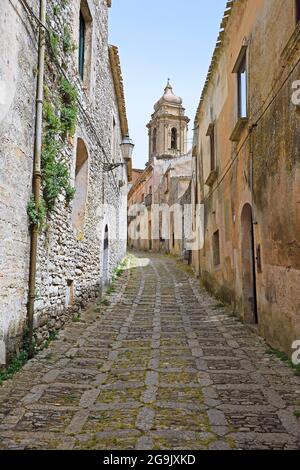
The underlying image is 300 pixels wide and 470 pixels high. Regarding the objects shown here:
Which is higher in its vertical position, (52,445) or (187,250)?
(187,250)

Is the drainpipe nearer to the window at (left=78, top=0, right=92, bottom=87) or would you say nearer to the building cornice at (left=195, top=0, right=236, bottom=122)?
the window at (left=78, top=0, right=92, bottom=87)

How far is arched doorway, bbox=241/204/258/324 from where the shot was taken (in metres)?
6.70

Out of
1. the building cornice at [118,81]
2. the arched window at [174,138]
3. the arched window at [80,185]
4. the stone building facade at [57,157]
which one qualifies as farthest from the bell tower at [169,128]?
the arched window at [80,185]

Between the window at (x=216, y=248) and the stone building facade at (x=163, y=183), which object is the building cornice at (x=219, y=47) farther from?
the stone building facade at (x=163, y=183)

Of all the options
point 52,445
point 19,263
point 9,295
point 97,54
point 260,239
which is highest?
point 97,54

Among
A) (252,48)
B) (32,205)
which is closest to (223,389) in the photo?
(32,205)

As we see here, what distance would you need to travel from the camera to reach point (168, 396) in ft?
11.5

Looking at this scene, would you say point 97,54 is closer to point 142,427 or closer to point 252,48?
point 252,48

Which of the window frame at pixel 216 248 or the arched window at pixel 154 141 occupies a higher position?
the arched window at pixel 154 141

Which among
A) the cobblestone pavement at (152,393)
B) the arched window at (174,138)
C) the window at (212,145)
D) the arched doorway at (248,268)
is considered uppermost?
the arched window at (174,138)

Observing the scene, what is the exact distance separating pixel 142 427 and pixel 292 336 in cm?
235

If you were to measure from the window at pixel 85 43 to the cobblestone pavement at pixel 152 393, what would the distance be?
515cm

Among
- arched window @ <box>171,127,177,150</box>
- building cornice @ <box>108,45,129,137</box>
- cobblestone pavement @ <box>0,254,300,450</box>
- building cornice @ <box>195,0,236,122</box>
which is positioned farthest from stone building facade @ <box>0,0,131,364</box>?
arched window @ <box>171,127,177,150</box>

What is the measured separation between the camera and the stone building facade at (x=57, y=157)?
12.9 ft
